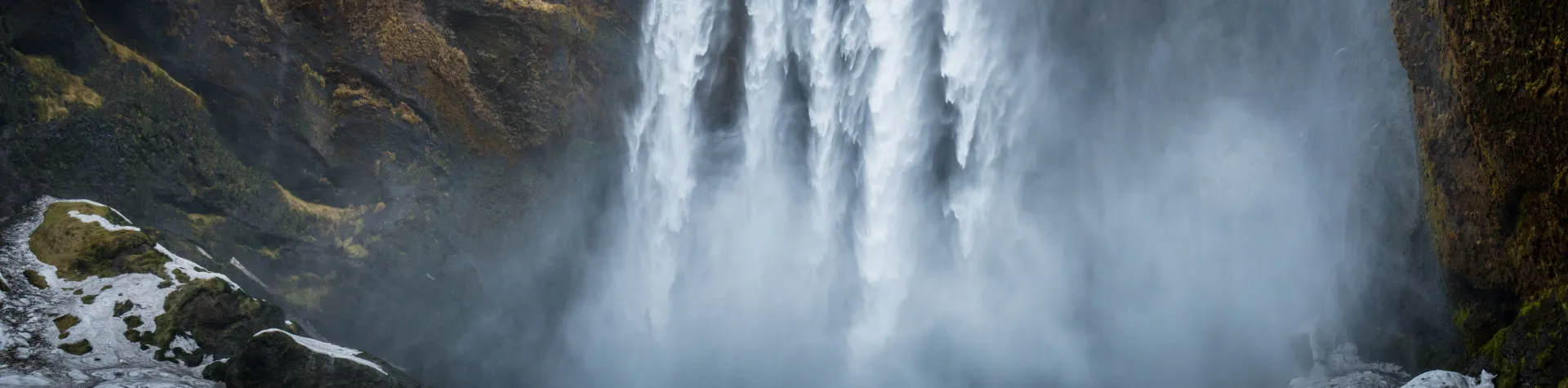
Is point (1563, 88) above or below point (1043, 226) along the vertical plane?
below

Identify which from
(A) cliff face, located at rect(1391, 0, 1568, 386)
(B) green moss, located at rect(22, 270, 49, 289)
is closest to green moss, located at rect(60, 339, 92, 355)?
(B) green moss, located at rect(22, 270, 49, 289)

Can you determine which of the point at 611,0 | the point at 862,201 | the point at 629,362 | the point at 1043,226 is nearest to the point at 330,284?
the point at 629,362

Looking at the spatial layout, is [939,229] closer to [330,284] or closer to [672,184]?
[672,184]

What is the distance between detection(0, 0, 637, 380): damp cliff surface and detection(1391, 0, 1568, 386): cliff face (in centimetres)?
1815

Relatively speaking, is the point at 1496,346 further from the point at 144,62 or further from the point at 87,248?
the point at 144,62

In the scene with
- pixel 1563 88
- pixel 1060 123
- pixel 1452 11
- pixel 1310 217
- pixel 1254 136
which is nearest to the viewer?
pixel 1563 88

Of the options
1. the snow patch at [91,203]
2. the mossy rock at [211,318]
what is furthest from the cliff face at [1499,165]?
the snow patch at [91,203]

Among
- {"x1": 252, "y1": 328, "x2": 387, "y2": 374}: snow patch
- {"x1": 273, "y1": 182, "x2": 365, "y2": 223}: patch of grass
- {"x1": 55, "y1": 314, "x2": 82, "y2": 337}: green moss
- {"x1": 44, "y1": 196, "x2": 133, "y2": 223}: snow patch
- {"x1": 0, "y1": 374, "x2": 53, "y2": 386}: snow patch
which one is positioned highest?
{"x1": 273, "y1": 182, "x2": 365, "y2": 223}: patch of grass

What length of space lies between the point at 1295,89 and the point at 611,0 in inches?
648

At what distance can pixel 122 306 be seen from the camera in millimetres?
14602

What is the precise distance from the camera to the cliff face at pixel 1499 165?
941 centimetres

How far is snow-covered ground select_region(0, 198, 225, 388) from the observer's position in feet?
42.2

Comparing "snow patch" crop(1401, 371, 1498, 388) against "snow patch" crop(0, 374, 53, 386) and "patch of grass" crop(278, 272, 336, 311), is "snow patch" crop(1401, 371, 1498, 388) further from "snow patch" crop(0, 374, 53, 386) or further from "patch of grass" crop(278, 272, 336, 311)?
"patch of grass" crop(278, 272, 336, 311)

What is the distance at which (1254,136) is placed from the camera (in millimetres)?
19594
